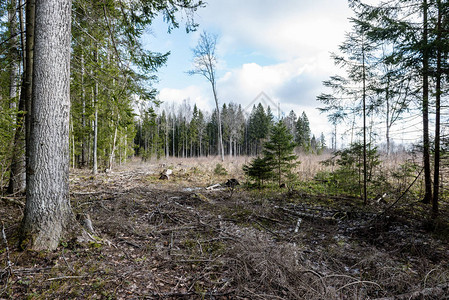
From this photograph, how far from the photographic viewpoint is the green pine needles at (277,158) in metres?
8.80

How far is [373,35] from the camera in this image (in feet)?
17.7

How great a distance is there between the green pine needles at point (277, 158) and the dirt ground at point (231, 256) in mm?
3201

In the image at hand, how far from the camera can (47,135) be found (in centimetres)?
295

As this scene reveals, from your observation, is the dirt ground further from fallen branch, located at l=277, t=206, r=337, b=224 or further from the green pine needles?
the green pine needles

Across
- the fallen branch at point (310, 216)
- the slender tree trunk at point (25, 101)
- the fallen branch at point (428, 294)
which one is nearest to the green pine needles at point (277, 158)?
the fallen branch at point (310, 216)

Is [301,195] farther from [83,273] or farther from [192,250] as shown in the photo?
[83,273]

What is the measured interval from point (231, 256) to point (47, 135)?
3218 millimetres

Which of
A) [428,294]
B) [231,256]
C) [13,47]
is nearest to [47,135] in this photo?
[231,256]

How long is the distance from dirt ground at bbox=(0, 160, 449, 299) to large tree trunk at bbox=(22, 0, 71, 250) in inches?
13.1

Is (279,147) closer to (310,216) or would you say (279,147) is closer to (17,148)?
(310,216)

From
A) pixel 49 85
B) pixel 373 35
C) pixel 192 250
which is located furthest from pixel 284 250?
pixel 373 35

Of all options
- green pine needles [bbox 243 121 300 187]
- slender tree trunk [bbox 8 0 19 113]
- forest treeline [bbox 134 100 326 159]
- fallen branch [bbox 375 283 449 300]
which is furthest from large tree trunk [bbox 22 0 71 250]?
forest treeline [bbox 134 100 326 159]

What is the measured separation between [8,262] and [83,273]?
0.86 meters

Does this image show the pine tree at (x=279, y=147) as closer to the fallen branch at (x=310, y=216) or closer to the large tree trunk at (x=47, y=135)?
the fallen branch at (x=310, y=216)
